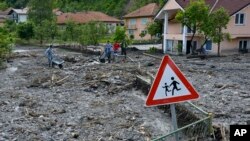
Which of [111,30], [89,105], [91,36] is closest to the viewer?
[89,105]

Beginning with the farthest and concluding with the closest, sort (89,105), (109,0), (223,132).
→ 1. (109,0)
2. (89,105)
3. (223,132)

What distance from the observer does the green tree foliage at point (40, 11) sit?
7188 centimetres

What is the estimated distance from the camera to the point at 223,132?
10461mm

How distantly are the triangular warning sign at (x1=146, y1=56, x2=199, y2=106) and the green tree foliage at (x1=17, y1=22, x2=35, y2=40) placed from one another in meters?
60.6

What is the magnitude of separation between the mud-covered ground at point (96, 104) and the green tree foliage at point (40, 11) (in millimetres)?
46986

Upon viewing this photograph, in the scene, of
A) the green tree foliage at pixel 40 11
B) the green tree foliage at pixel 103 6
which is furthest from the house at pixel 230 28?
the green tree foliage at pixel 103 6

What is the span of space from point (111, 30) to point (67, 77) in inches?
2180

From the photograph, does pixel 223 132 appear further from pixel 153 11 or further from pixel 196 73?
pixel 153 11

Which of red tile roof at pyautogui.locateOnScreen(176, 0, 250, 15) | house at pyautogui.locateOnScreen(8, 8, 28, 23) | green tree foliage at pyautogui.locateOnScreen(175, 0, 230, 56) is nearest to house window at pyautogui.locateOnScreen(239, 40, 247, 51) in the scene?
red tile roof at pyautogui.locateOnScreen(176, 0, 250, 15)

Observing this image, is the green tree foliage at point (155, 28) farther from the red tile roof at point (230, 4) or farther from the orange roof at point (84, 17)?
the orange roof at point (84, 17)

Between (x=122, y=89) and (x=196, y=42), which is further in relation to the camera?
(x=196, y=42)

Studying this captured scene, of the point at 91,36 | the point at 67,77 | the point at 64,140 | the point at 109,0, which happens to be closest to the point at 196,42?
the point at 91,36

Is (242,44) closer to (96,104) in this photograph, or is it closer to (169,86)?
(96,104)

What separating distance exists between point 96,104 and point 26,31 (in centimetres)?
5050
